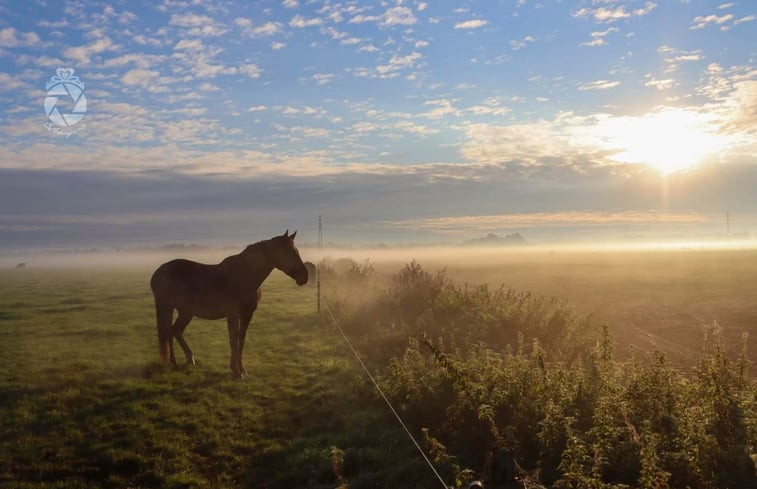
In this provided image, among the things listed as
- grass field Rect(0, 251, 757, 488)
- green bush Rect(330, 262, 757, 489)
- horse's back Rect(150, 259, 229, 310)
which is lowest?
grass field Rect(0, 251, 757, 488)

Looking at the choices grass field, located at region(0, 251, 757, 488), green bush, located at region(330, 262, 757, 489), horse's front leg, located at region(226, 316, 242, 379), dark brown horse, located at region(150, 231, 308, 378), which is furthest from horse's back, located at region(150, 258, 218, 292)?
green bush, located at region(330, 262, 757, 489)

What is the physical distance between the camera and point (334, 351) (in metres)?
15.4

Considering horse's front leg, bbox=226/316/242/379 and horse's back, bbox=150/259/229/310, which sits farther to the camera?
horse's back, bbox=150/259/229/310

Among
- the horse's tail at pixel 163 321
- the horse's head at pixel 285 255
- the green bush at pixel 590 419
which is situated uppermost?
the horse's head at pixel 285 255

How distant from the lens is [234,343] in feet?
38.6

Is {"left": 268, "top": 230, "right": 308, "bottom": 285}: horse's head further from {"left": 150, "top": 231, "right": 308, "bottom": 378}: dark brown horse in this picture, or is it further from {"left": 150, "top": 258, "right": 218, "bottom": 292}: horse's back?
{"left": 150, "top": 258, "right": 218, "bottom": 292}: horse's back

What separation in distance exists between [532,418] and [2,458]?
8123 mm

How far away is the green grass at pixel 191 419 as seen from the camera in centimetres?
695

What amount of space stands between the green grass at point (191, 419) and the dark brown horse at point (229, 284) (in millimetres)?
1469

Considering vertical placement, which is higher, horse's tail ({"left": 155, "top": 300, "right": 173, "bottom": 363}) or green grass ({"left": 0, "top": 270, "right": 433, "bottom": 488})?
horse's tail ({"left": 155, "top": 300, "right": 173, "bottom": 363})

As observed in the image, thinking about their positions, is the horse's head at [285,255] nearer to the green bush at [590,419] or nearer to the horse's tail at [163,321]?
the horse's tail at [163,321]

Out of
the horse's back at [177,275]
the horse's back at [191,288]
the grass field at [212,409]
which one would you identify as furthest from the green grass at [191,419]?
the horse's back at [177,275]

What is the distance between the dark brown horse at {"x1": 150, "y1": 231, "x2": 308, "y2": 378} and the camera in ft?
39.2

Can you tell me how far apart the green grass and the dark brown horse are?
1.47 metres
